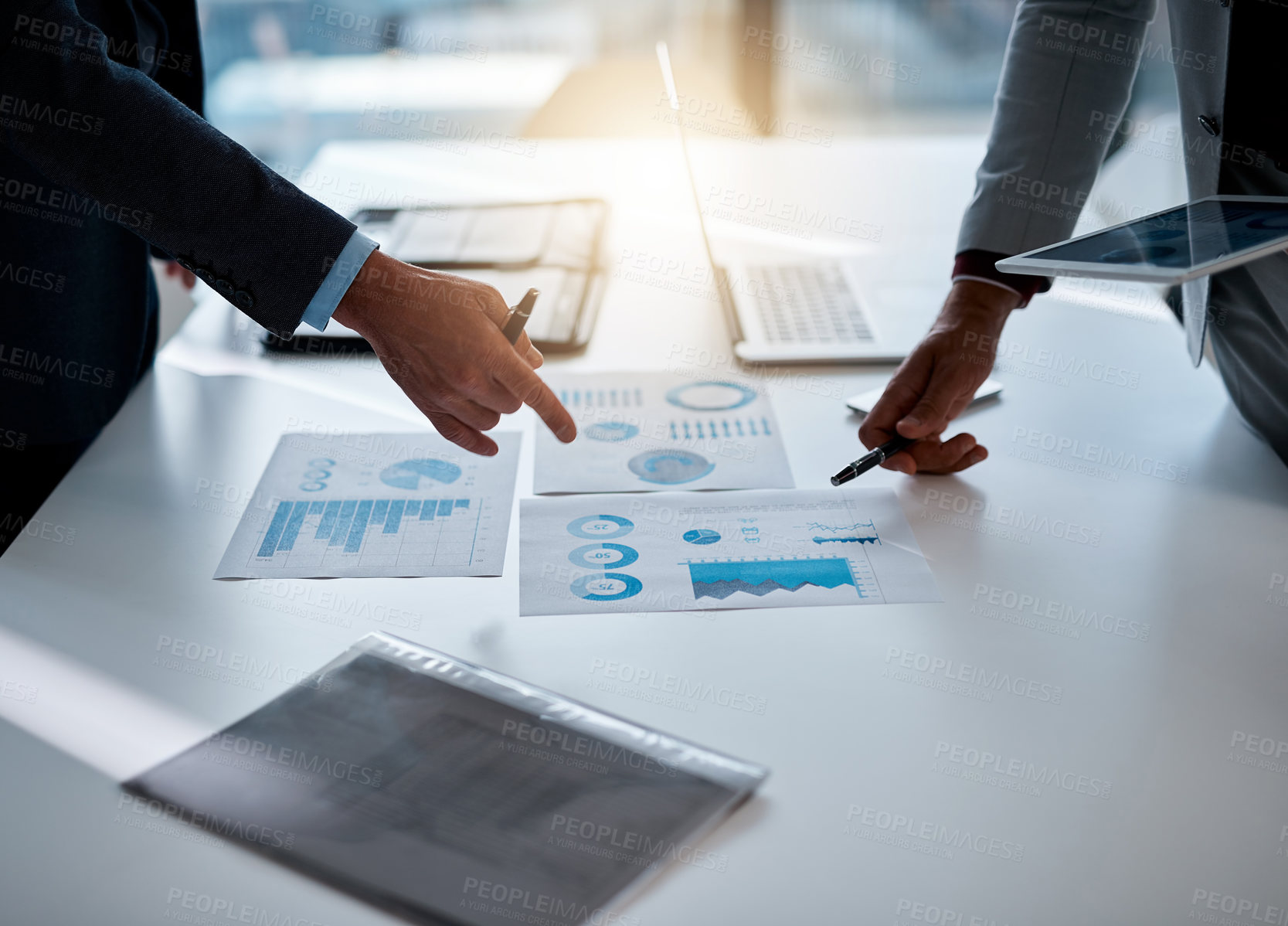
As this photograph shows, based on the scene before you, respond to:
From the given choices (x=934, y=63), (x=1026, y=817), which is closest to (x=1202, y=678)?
(x=1026, y=817)

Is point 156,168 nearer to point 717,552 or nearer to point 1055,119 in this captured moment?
Answer: point 717,552

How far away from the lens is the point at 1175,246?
0.93 metres

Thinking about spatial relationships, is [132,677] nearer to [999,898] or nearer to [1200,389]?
[999,898]

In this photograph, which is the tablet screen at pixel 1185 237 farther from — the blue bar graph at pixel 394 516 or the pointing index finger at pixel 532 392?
the blue bar graph at pixel 394 516

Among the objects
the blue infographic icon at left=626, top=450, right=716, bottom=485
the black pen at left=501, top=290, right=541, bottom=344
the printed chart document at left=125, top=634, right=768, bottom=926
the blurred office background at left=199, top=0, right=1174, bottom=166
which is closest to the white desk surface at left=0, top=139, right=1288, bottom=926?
the printed chart document at left=125, top=634, right=768, bottom=926

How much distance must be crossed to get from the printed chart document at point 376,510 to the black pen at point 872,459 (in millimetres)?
390

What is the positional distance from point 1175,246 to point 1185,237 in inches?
1.6

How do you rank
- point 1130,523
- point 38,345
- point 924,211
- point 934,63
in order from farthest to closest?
point 934,63 < point 924,211 < point 38,345 < point 1130,523

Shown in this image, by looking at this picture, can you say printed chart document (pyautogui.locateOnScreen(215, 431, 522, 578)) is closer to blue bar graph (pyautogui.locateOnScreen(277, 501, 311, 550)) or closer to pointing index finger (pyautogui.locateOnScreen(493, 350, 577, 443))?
blue bar graph (pyautogui.locateOnScreen(277, 501, 311, 550))

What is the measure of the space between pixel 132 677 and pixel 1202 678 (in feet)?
3.17

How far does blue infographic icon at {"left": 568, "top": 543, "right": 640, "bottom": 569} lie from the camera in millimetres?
1117

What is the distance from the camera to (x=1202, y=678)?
948 millimetres

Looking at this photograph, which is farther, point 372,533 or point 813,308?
point 813,308

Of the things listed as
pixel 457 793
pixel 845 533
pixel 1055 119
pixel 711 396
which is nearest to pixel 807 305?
pixel 711 396
